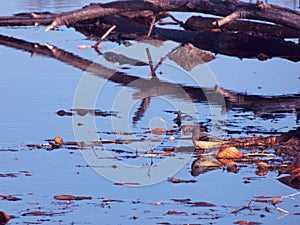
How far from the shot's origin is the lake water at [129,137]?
5664 millimetres

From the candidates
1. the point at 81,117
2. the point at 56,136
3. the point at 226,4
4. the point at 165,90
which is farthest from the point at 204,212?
the point at 226,4

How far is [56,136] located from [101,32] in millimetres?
7825

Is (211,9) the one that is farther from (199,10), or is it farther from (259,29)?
(259,29)

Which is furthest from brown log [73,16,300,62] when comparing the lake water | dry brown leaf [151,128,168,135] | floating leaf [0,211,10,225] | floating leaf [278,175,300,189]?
floating leaf [0,211,10,225]

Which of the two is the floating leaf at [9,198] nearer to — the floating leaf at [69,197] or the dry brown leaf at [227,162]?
the floating leaf at [69,197]

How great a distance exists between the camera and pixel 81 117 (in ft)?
27.9

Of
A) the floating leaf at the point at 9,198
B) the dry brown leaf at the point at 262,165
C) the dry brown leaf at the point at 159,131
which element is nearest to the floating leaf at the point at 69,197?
the floating leaf at the point at 9,198

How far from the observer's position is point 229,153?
6.96 m

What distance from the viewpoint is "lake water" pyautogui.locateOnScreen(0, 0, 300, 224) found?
5664mm

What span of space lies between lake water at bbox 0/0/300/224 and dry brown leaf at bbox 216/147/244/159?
0.72ft

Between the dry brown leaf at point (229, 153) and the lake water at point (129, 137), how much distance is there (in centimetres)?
22

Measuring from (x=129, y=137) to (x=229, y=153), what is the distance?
1125 millimetres

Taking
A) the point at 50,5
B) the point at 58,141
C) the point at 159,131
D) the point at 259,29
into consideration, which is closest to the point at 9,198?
the point at 58,141

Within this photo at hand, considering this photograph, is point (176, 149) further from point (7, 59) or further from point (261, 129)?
point (7, 59)
